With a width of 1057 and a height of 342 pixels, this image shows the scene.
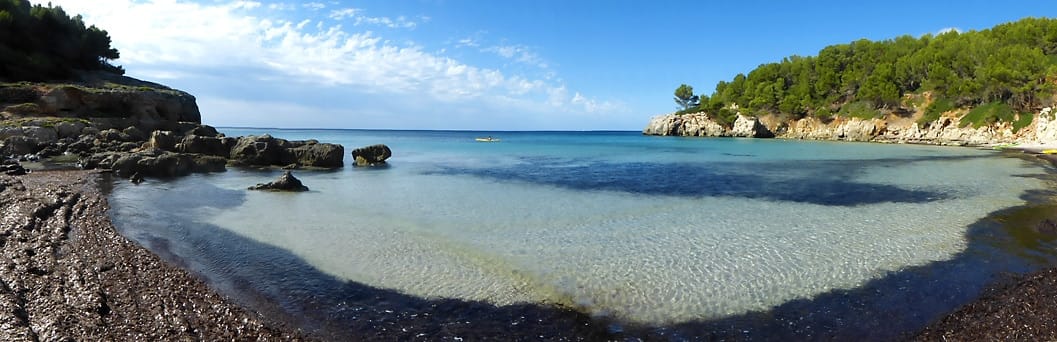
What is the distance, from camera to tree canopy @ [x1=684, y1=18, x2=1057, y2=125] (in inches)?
2443

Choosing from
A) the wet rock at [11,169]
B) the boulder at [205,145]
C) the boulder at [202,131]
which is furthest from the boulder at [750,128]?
the wet rock at [11,169]

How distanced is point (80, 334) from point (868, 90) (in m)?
96.3

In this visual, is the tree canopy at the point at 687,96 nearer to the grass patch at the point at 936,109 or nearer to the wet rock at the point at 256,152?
the grass patch at the point at 936,109

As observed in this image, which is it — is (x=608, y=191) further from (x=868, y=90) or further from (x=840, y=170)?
(x=868, y=90)

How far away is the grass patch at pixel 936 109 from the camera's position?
6844cm

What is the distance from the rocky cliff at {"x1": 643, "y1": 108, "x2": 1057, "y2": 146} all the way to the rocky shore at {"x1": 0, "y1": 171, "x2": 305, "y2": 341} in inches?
2761

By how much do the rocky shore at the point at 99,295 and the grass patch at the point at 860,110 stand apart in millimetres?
92148

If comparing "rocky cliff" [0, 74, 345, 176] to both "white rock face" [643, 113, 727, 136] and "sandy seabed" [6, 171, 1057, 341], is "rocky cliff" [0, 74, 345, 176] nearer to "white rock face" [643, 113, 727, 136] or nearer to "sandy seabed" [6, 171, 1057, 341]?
"sandy seabed" [6, 171, 1057, 341]

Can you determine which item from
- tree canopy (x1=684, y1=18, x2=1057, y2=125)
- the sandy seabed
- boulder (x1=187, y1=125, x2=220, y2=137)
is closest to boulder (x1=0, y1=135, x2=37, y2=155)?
boulder (x1=187, y1=125, x2=220, y2=137)

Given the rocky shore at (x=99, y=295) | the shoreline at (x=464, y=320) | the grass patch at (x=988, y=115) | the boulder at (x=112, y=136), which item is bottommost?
the shoreline at (x=464, y=320)

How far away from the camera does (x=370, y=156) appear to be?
3148 cm

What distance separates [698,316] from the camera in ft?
21.5

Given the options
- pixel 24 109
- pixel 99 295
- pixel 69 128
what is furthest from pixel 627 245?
pixel 24 109

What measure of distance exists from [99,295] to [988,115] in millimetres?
83478
